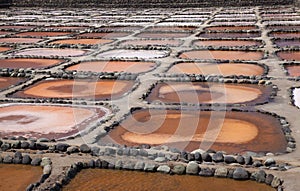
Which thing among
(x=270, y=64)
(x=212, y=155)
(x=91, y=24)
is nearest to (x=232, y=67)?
(x=270, y=64)

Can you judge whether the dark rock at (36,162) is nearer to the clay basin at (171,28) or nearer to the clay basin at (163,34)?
the clay basin at (163,34)

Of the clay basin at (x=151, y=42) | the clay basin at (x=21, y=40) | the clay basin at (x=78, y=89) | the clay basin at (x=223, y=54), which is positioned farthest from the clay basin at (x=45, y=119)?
the clay basin at (x=21, y=40)

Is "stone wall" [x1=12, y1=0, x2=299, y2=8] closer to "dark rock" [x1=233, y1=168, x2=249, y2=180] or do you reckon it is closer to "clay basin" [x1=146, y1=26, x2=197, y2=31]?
"clay basin" [x1=146, y1=26, x2=197, y2=31]

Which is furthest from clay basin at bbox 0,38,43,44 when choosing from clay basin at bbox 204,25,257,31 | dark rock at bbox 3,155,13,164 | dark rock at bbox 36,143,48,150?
dark rock at bbox 3,155,13,164

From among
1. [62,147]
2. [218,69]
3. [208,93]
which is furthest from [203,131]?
[218,69]

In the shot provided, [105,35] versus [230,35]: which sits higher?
[230,35]

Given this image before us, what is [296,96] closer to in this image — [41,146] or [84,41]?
[41,146]

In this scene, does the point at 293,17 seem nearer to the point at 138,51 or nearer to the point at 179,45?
the point at 179,45
